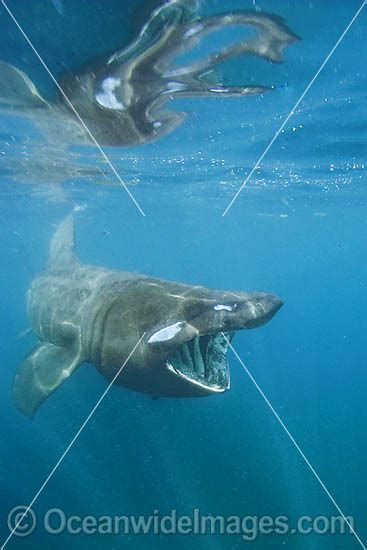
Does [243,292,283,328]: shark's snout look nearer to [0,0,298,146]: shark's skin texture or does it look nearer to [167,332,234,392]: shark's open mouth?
[167,332,234,392]: shark's open mouth

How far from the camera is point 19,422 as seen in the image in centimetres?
1867

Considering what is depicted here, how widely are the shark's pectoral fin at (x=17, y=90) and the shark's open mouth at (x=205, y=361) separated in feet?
22.8

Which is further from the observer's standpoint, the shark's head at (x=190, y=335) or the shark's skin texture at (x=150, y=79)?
the shark's skin texture at (x=150, y=79)

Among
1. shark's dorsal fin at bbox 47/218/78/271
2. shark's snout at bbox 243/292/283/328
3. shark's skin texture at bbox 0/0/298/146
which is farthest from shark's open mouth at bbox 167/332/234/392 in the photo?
shark's dorsal fin at bbox 47/218/78/271

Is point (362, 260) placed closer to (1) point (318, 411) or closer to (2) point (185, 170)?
(1) point (318, 411)

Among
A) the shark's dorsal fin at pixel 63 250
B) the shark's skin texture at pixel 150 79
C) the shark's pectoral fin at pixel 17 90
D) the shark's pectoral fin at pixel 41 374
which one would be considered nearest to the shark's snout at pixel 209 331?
the shark's pectoral fin at pixel 41 374

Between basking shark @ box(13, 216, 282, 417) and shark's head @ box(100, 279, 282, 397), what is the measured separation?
14 millimetres

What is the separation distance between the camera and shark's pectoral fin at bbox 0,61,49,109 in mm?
9945

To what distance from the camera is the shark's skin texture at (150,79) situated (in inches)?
318

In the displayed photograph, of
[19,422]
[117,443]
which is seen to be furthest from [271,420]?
[19,422]

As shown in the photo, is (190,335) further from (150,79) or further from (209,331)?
(150,79)

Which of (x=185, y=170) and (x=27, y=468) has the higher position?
(x=185, y=170)

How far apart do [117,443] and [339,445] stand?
515 inches

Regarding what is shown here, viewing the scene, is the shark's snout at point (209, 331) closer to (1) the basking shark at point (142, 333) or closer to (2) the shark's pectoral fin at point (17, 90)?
(1) the basking shark at point (142, 333)
